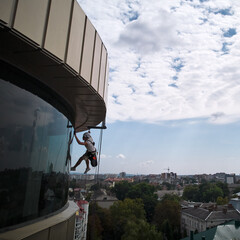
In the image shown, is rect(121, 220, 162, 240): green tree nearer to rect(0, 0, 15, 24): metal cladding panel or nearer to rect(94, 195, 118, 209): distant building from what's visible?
rect(0, 0, 15, 24): metal cladding panel

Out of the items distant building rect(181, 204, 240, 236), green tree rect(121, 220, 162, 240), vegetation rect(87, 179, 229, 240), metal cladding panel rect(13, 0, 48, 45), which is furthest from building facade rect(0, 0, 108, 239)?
distant building rect(181, 204, 240, 236)

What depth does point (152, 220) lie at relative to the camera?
237ft

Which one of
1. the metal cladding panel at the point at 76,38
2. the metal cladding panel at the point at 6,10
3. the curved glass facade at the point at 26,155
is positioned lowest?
the curved glass facade at the point at 26,155

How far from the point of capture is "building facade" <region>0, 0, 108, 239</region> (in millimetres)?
3592

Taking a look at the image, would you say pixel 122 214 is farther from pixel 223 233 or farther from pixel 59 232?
pixel 59 232

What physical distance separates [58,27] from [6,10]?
1.00 metres

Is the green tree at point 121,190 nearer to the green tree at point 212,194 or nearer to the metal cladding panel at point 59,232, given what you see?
the green tree at point 212,194

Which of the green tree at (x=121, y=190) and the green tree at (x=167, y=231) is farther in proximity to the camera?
the green tree at (x=121, y=190)

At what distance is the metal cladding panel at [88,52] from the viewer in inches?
190

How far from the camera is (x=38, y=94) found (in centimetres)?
484

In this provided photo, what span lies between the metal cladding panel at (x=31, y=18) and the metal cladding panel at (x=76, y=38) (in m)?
0.70

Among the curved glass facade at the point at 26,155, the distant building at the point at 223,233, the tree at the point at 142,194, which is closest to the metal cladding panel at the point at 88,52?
the curved glass facade at the point at 26,155

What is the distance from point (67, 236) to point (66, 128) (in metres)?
2.86

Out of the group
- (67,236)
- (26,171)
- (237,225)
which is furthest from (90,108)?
(237,225)
